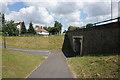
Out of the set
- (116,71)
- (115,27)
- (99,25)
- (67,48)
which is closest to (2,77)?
(116,71)

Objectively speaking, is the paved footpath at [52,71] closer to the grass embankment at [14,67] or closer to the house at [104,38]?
the grass embankment at [14,67]

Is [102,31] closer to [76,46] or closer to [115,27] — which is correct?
[115,27]

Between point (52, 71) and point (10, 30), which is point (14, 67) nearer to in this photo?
point (52, 71)

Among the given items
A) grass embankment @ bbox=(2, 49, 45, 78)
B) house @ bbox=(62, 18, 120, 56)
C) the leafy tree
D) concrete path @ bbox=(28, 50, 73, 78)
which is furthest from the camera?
the leafy tree

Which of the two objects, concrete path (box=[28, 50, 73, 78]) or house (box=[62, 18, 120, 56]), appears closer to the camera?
concrete path (box=[28, 50, 73, 78])

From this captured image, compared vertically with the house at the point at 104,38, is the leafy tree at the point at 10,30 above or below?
above

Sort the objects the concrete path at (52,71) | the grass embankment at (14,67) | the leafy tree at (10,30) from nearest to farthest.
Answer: the grass embankment at (14,67) < the concrete path at (52,71) < the leafy tree at (10,30)

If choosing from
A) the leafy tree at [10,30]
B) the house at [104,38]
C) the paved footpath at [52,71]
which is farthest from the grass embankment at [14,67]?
the leafy tree at [10,30]

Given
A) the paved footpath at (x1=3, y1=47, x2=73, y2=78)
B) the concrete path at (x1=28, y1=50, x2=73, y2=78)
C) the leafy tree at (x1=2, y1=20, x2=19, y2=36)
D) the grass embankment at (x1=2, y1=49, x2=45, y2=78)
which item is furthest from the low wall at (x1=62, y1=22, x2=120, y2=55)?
the leafy tree at (x1=2, y1=20, x2=19, y2=36)

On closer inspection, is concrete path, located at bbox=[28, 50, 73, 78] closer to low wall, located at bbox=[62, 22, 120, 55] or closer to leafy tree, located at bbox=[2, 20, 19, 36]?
low wall, located at bbox=[62, 22, 120, 55]

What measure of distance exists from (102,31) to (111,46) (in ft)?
9.53

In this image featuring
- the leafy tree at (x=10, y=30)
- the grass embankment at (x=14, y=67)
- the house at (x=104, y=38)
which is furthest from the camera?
the leafy tree at (x=10, y=30)

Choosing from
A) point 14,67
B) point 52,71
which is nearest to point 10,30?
point 14,67

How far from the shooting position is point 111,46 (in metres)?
11.3
